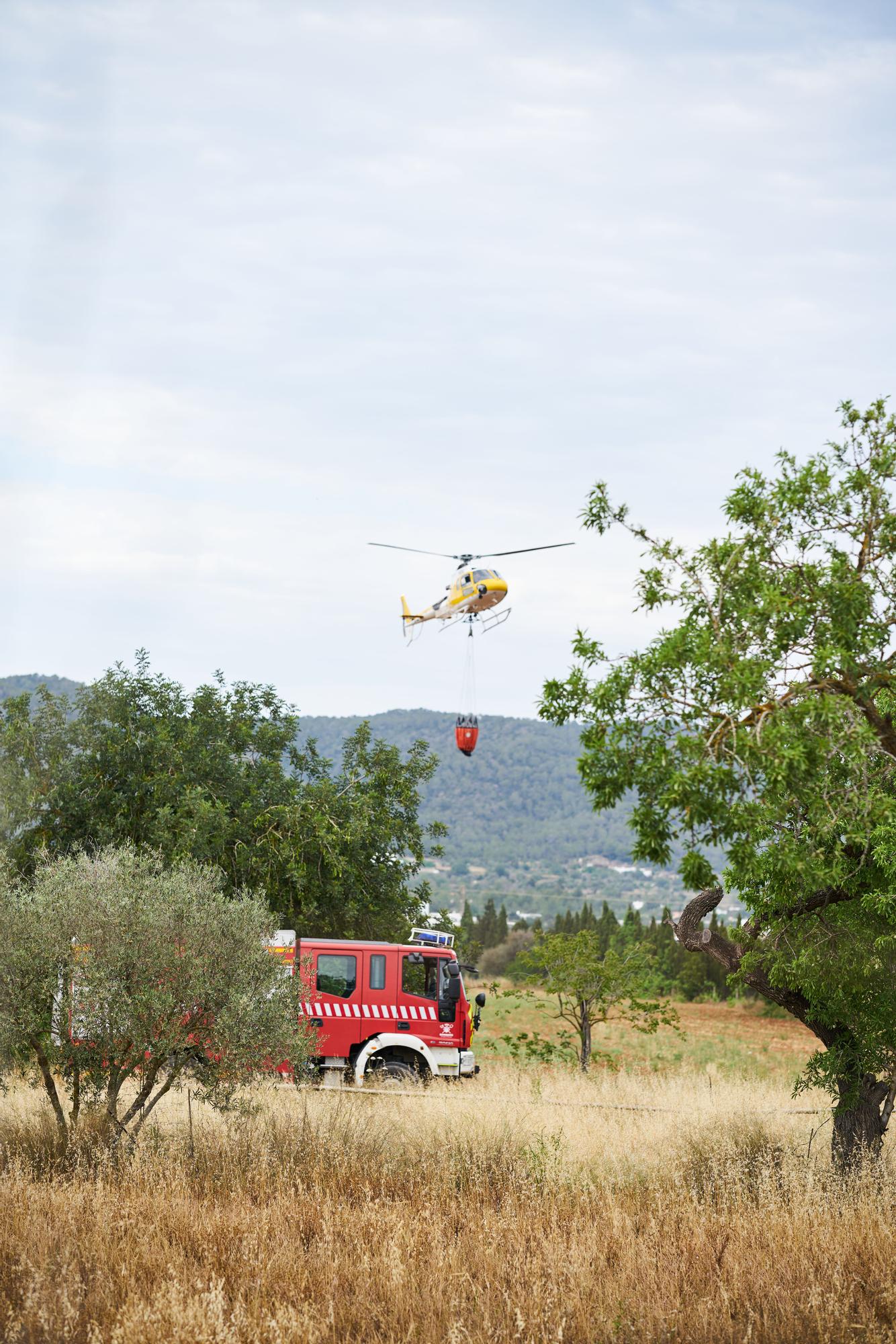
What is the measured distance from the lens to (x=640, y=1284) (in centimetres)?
790

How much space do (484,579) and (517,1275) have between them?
28.5 m

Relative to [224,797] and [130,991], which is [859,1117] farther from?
[224,797]

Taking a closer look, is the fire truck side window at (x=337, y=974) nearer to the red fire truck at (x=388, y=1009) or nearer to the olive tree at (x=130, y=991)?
the red fire truck at (x=388, y=1009)

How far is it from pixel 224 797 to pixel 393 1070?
22.3 feet

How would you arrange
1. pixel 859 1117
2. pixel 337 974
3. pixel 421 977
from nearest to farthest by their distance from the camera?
pixel 859 1117 < pixel 337 974 < pixel 421 977

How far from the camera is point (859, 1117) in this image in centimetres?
1184

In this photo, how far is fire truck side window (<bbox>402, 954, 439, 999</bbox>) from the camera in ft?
64.3

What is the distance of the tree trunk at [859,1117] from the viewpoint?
11719mm

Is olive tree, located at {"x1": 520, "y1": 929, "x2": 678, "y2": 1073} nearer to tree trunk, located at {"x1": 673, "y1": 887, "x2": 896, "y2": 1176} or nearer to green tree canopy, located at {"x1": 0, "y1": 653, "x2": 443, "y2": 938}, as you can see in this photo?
green tree canopy, located at {"x1": 0, "y1": 653, "x2": 443, "y2": 938}

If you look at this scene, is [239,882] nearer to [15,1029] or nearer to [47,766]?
[47,766]

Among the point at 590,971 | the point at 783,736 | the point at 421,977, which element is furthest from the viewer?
the point at 590,971

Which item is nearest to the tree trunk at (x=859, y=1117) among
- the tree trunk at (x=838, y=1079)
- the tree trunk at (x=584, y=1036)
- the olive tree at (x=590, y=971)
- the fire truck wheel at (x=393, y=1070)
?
the tree trunk at (x=838, y=1079)

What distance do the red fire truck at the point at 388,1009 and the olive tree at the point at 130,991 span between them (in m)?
7.80

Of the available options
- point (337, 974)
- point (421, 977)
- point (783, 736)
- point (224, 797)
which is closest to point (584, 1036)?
point (421, 977)
